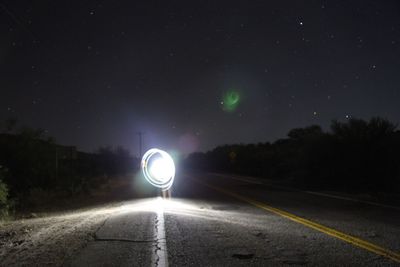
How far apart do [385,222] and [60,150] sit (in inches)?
933

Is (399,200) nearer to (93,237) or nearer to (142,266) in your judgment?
(93,237)

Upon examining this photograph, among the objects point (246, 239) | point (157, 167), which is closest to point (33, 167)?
point (157, 167)

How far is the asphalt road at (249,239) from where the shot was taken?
8719mm

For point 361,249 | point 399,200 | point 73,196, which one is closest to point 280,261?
point 361,249

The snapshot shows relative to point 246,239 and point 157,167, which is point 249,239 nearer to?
point 246,239

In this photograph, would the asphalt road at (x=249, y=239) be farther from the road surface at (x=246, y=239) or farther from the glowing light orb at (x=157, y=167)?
the glowing light orb at (x=157, y=167)

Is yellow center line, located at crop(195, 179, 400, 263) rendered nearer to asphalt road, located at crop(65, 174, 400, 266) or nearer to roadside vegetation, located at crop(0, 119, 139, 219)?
asphalt road, located at crop(65, 174, 400, 266)

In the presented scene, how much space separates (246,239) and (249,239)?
0.20 ft

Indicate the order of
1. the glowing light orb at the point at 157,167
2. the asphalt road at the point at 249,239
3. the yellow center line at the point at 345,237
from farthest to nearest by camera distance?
the glowing light orb at the point at 157,167, the yellow center line at the point at 345,237, the asphalt road at the point at 249,239

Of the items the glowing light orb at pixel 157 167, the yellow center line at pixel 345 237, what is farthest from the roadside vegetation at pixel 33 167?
the yellow center line at pixel 345 237

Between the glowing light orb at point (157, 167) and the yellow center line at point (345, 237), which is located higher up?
the glowing light orb at point (157, 167)

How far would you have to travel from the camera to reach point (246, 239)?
36.1ft

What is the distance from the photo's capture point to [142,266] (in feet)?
27.0

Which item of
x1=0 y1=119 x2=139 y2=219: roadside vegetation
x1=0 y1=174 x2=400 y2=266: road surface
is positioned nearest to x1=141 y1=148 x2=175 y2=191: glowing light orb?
x1=0 y1=119 x2=139 y2=219: roadside vegetation
